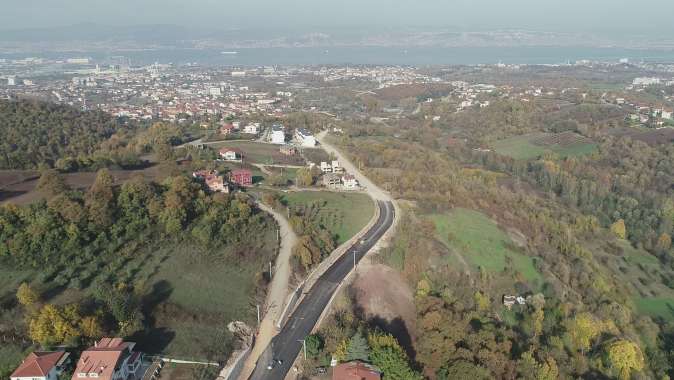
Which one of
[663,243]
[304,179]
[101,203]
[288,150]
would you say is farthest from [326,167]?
[663,243]

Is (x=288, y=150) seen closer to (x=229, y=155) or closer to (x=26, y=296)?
(x=229, y=155)

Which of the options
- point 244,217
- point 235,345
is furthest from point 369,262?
point 235,345

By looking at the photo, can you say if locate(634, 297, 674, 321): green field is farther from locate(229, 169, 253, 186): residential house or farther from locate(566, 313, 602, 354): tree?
locate(229, 169, 253, 186): residential house

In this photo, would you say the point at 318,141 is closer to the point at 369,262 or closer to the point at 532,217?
the point at 532,217

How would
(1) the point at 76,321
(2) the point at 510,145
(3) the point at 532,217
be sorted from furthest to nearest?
(2) the point at 510,145
(3) the point at 532,217
(1) the point at 76,321

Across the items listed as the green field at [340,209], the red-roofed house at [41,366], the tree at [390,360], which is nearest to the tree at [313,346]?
the tree at [390,360]

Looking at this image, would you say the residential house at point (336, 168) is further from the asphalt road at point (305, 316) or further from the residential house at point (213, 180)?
the asphalt road at point (305, 316)
